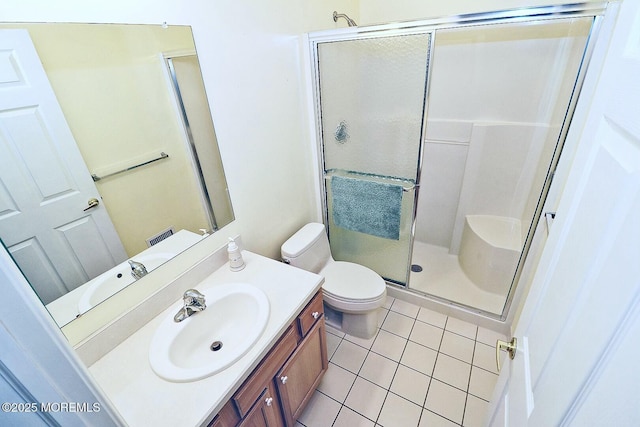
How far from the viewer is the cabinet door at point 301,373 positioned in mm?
1205

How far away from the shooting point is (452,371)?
168 centimetres

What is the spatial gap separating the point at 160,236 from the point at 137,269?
0.14 m

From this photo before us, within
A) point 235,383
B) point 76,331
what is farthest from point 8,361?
point 76,331

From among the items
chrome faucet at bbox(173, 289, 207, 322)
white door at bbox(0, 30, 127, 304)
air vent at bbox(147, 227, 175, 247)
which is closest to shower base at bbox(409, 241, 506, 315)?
chrome faucet at bbox(173, 289, 207, 322)

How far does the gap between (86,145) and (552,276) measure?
4.32 ft

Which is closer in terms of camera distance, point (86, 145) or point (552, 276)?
point (552, 276)

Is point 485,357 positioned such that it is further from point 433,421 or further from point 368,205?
point 368,205

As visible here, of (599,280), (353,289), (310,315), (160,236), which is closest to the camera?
(599,280)

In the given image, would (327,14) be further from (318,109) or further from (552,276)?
(552,276)

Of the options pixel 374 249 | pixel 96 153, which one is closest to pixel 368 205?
pixel 374 249

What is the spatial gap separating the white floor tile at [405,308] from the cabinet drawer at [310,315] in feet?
3.09

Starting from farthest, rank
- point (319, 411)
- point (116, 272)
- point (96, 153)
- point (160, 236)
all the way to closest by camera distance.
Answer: point (319, 411) < point (160, 236) < point (116, 272) < point (96, 153)

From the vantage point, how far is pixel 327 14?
180 centimetres

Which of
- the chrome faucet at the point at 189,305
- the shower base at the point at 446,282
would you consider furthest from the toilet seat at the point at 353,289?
the chrome faucet at the point at 189,305
